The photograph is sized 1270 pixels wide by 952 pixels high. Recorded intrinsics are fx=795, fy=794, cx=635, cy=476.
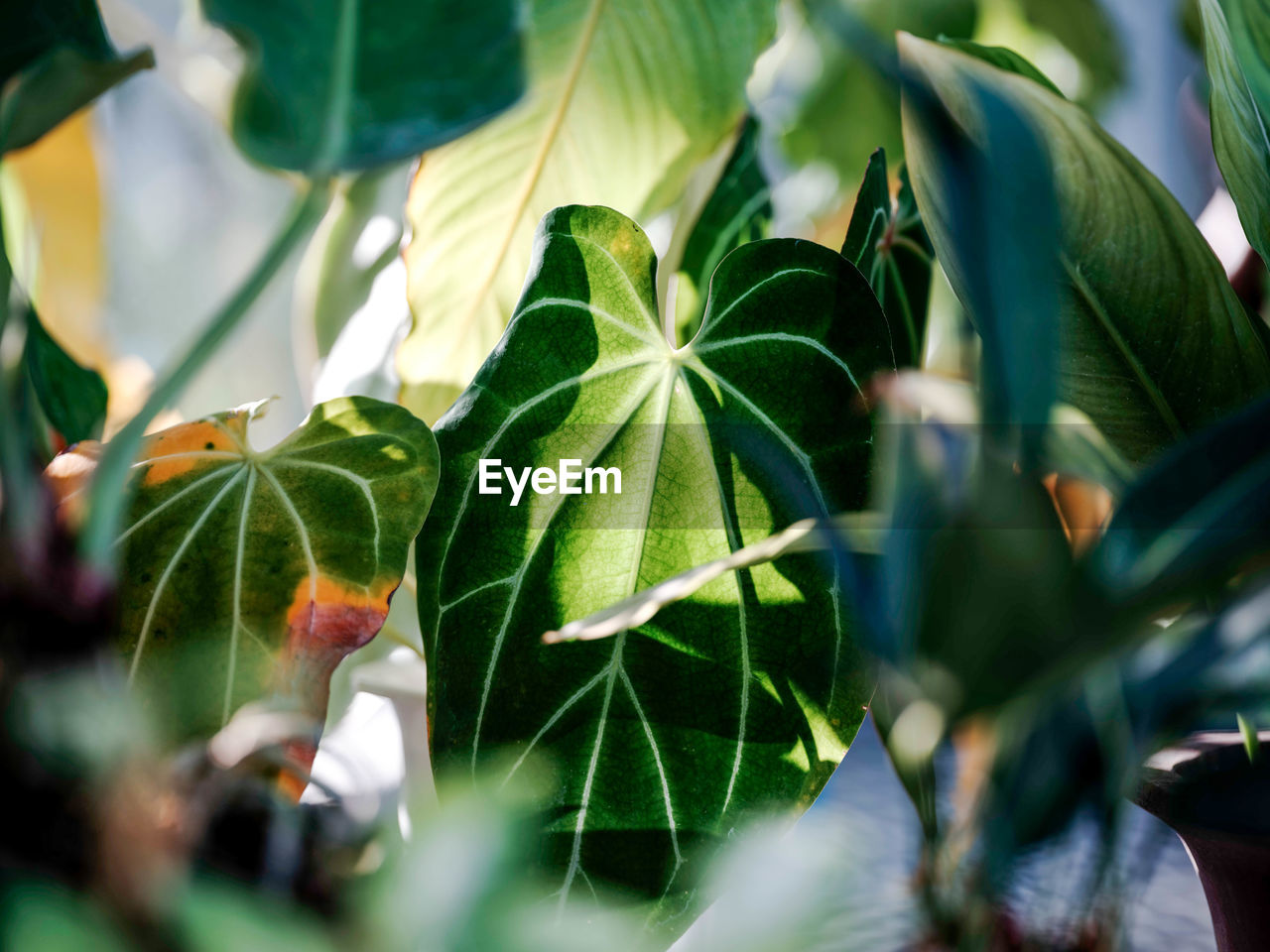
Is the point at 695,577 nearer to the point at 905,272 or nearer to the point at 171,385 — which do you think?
the point at 171,385

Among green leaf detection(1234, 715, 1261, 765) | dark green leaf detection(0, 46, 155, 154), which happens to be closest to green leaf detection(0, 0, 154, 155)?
dark green leaf detection(0, 46, 155, 154)

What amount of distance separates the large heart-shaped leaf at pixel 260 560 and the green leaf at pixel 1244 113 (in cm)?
34

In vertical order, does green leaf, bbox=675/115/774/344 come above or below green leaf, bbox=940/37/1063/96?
below

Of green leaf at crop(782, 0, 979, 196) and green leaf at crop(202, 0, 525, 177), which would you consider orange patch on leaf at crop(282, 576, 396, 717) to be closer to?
green leaf at crop(202, 0, 525, 177)

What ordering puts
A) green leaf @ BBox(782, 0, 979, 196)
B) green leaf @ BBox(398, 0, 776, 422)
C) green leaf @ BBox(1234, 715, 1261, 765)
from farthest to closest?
green leaf @ BBox(782, 0, 979, 196) → green leaf @ BBox(398, 0, 776, 422) → green leaf @ BBox(1234, 715, 1261, 765)

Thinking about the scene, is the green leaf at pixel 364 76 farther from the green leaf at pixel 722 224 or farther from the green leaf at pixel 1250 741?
the green leaf at pixel 1250 741

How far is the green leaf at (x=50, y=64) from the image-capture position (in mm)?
289

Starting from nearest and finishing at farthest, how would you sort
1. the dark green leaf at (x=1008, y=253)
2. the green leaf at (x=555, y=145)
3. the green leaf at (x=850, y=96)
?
the dark green leaf at (x=1008, y=253), the green leaf at (x=555, y=145), the green leaf at (x=850, y=96)

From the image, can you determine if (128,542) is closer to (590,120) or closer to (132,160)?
(590,120)

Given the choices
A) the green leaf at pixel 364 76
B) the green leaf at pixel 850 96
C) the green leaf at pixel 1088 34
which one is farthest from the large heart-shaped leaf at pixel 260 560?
the green leaf at pixel 1088 34

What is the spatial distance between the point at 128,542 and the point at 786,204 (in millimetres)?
653

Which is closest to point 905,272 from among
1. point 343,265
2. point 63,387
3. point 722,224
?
point 722,224

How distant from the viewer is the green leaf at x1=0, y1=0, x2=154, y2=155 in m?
0.29

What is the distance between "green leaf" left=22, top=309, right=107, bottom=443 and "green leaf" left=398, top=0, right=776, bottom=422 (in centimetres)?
15
